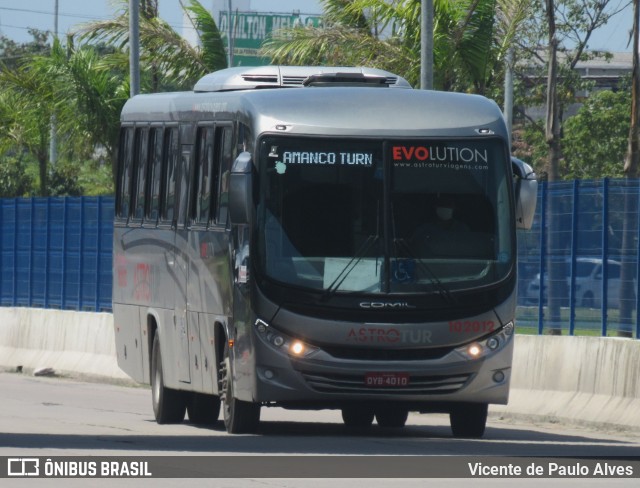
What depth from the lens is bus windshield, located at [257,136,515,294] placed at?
15086mm

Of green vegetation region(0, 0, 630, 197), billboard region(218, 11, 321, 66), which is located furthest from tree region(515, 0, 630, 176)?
billboard region(218, 11, 321, 66)

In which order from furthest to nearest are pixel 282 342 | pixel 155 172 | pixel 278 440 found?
pixel 155 172
pixel 278 440
pixel 282 342

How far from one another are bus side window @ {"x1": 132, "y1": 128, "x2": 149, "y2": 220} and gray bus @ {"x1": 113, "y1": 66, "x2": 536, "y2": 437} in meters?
2.92

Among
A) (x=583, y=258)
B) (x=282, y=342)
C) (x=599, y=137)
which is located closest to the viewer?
(x=282, y=342)

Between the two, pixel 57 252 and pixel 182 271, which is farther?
pixel 57 252

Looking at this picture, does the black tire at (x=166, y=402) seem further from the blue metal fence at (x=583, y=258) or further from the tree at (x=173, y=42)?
the tree at (x=173, y=42)

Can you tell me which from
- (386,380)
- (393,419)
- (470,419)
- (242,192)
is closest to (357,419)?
(393,419)

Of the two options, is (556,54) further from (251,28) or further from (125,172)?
(251,28)

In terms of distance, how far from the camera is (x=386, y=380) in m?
15.0

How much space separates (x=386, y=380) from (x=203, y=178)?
3177 millimetres

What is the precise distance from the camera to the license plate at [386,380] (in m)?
14.9

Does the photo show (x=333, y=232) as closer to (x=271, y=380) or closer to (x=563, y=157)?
(x=271, y=380)

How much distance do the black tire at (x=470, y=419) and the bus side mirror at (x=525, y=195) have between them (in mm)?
1737

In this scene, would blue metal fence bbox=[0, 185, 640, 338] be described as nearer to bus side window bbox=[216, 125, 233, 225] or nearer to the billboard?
bus side window bbox=[216, 125, 233, 225]
